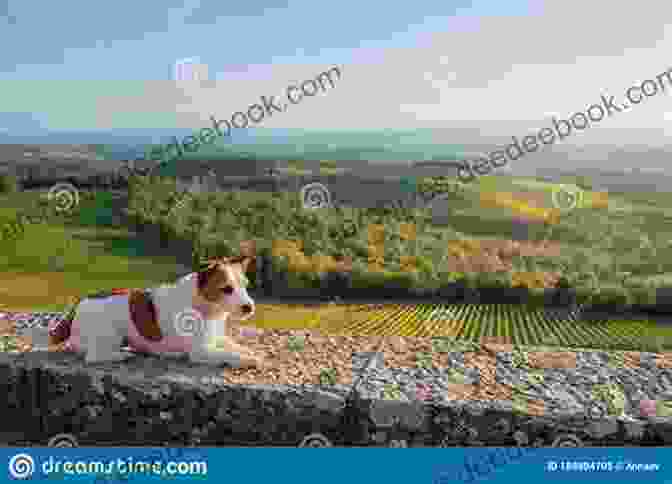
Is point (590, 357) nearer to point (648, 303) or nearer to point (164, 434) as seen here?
point (648, 303)

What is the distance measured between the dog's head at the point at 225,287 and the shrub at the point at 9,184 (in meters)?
2.26

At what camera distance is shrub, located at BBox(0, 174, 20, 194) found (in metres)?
4.82

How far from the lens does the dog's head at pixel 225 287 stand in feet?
9.95

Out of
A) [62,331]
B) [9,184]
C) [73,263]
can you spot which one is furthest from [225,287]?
[9,184]

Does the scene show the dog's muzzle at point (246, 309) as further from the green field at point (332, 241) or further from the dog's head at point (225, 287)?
the green field at point (332, 241)

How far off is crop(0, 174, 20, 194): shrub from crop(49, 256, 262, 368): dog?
5.74 ft

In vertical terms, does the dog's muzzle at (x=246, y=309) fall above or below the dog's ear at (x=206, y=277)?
below

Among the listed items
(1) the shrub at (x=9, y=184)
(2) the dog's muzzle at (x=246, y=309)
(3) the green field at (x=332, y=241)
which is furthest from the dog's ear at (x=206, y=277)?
(1) the shrub at (x=9, y=184)

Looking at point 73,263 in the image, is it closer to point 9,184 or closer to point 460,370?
point 9,184

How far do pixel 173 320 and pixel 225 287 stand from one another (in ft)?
1.04

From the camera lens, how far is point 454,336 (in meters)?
4.15

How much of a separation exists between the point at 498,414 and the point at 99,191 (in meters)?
2.80

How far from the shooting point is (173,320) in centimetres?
320

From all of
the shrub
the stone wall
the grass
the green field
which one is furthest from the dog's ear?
the shrub
